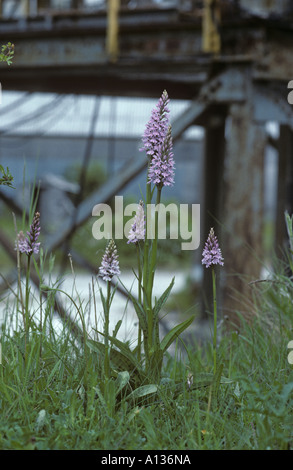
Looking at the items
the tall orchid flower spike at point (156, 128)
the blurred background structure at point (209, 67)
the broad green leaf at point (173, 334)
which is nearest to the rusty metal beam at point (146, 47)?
the blurred background structure at point (209, 67)

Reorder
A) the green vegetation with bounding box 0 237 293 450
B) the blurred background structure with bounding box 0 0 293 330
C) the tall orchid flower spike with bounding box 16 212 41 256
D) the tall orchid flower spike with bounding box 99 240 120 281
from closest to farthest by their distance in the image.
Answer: the green vegetation with bounding box 0 237 293 450, the tall orchid flower spike with bounding box 99 240 120 281, the tall orchid flower spike with bounding box 16 212 41 256, the blurred background structure with bounding box 0 0 293 330

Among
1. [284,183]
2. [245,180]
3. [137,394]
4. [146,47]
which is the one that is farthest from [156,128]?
[284,183]

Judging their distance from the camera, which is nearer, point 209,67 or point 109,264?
point 109,264

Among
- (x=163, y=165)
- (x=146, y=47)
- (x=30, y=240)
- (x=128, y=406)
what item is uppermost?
(x=146, y=47)

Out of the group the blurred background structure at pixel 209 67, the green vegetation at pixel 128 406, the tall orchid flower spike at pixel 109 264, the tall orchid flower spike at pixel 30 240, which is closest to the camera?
the green vegetation at pixel 128 406

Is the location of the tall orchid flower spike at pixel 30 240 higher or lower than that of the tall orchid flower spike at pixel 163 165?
lower

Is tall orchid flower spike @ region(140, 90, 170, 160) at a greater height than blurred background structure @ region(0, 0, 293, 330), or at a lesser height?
lesser

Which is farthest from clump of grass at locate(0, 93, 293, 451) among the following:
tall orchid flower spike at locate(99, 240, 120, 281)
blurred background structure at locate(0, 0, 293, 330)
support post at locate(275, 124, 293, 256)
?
support post at locate(275, 124, 293, 256)

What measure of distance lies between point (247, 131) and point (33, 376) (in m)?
3.45

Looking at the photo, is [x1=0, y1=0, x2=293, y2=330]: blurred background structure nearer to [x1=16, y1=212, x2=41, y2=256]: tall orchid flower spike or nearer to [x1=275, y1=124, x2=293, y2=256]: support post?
[x1=275, y1=124, x2=293, y2=256]: support post

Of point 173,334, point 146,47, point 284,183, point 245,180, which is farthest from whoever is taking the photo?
point 284,183

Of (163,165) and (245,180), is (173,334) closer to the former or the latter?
(163,165)

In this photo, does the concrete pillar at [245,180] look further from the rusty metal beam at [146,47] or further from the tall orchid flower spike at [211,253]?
the tall orchid flower spike at [211,253]

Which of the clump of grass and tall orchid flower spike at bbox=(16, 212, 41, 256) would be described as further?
tall orchid flower spike at bbox=(16, 212, 41, 256)
